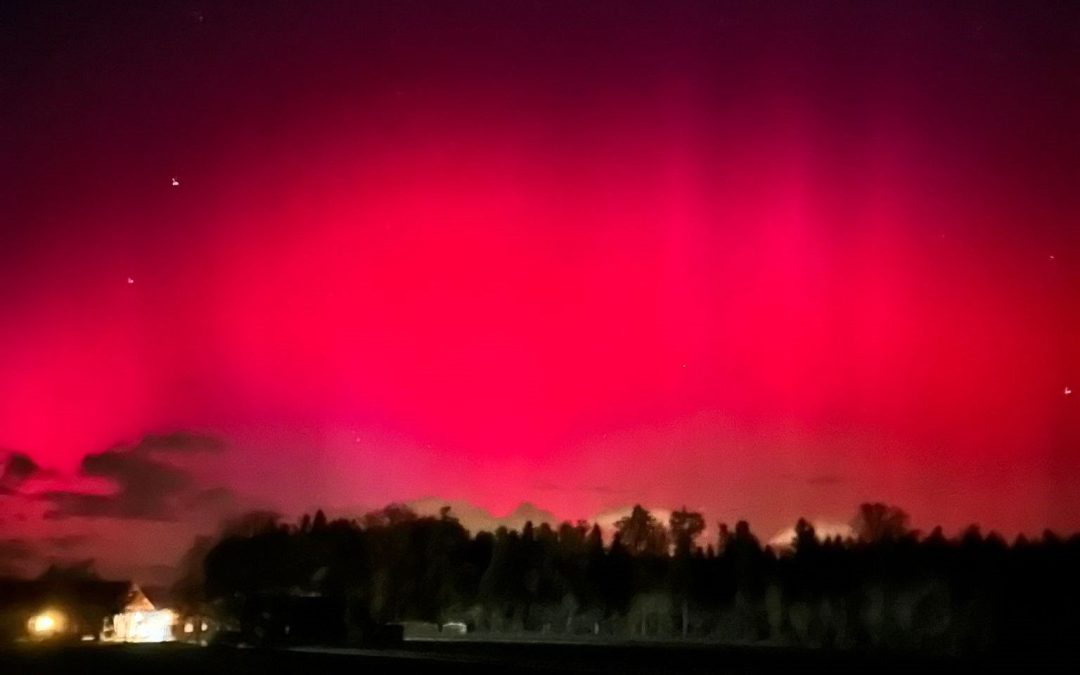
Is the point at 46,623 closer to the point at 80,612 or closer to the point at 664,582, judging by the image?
the point at 80,612

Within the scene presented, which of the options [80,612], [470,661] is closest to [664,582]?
[80,612]

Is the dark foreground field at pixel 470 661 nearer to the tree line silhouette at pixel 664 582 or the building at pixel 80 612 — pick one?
the tree line silhouette at pixel 664 582

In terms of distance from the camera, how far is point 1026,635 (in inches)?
2147

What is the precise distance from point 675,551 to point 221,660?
182ft

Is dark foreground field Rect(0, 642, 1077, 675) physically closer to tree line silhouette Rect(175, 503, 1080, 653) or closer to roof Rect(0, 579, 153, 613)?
tree line silhouette Rect(175, 503, 1080, 653)

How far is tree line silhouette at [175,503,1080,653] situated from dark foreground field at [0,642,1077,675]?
26.7 ft

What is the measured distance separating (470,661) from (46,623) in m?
42.5

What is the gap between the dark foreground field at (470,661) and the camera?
3312 cm

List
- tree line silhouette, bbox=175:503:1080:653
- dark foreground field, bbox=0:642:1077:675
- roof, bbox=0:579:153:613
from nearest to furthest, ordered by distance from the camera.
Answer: dark foreground field, bbox=0:642:1077:675, tree line silhouette, bbox=175:503:1080:653, roof, bbox=0:579:153:613

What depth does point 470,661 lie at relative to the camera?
121 ft

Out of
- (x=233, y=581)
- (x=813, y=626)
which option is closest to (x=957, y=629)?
(x=813, y=626)

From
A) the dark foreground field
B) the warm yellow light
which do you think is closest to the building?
the warm yellow light

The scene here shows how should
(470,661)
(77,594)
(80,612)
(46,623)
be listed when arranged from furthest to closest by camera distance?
(77,594) → (80,612) → (46,623) → (470,661)

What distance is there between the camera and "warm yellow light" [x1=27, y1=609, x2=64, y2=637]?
68.8 meters
